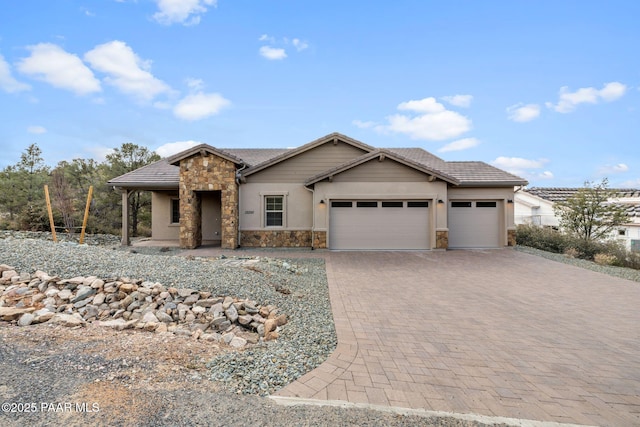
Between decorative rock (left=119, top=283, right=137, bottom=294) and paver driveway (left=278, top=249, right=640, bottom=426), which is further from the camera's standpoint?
decorative rock (left=119, top=283, right=137, bottom=294)

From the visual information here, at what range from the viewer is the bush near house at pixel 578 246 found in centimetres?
1038

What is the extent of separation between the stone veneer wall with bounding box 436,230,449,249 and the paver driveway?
4.47 meters

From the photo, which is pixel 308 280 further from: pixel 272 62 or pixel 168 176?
pixel 272 62

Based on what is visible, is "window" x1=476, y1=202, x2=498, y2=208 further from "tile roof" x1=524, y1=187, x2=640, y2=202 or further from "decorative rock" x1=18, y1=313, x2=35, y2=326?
"decorative rock" x1=18, y1=313, x2=35, y2=326

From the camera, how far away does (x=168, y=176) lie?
13609mm

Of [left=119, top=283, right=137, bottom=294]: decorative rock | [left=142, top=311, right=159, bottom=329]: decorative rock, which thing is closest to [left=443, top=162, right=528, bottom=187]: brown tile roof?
[left=142, top=311, right=159, bottom=329]: decorative rock

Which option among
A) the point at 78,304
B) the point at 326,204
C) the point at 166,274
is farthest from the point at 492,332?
the point at 326,204

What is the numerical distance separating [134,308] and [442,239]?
11155 millimetres

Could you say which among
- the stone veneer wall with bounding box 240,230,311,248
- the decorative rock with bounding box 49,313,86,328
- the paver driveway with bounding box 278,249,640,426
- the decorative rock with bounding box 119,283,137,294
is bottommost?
the paver driveway with bounding box 278,249,640,426

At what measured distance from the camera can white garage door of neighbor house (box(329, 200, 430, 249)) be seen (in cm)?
1220

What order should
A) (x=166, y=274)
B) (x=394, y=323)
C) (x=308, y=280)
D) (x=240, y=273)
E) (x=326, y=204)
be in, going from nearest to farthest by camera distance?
(x=394, y=323) → (x=166, y=274) → (x=240, y=273) → (x=308, y=280) → (x=326, y=204)

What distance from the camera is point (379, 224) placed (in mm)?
12219

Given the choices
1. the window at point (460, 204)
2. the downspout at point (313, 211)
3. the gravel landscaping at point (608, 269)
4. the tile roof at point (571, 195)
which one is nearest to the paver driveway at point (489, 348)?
the gravel landscaping at point (608, 269)

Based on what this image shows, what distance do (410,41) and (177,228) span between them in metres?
14.7
